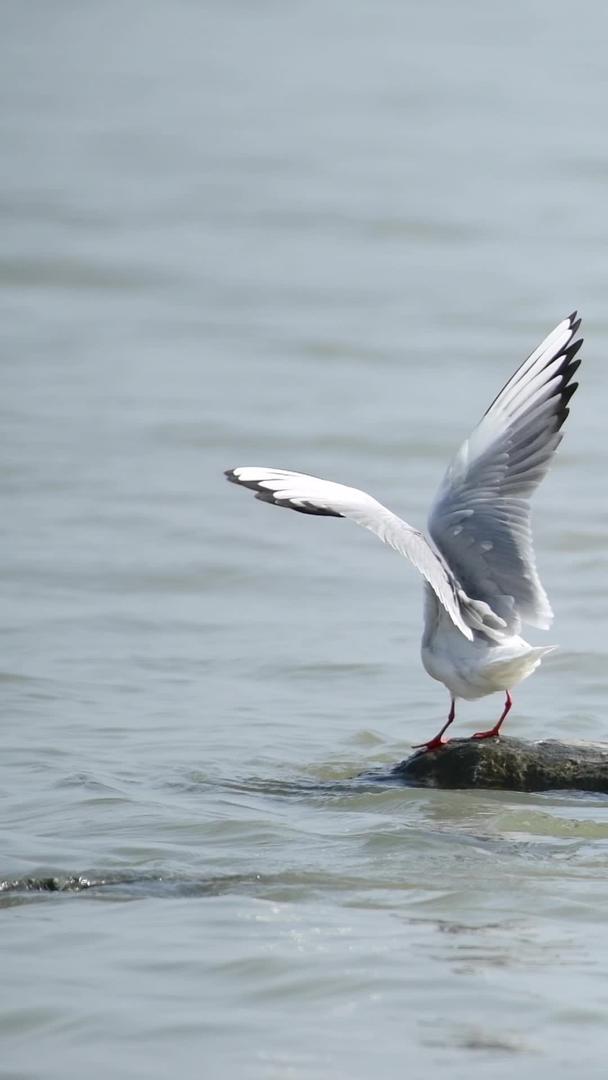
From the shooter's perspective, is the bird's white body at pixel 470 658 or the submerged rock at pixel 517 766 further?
the submerged rock at pixel 517 766

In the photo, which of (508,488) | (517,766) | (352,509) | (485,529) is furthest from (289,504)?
(517,766)

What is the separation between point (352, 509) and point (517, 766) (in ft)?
4.05

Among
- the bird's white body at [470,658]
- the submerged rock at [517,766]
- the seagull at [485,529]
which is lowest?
the submerged rock at [517,766]

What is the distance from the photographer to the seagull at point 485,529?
675cm

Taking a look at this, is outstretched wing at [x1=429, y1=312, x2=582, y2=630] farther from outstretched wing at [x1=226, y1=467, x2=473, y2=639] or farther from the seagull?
outstretched wing at [x1=226, y1=467, x2=473, y2=639]

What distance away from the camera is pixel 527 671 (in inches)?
276

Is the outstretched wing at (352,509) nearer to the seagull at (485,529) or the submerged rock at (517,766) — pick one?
the seagull at (485,529)

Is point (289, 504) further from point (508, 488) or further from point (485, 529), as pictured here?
point (508, 488)

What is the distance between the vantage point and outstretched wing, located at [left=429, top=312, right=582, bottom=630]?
733cm

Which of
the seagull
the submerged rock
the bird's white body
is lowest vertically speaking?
the submerged rock

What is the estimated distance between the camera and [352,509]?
6660 mm

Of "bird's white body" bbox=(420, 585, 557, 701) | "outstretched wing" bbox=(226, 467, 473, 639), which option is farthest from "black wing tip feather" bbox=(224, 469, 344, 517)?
"bird's white body" bbox=(420, 585, 557, 701)

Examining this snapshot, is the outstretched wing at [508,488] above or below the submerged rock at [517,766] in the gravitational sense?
above

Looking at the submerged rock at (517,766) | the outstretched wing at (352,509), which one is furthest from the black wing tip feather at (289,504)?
the submerged rock at (517,766)
